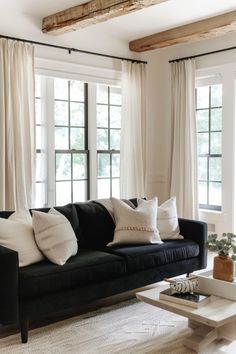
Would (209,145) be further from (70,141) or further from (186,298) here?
(186,298)

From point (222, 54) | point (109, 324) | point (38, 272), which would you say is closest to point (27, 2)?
point (222, 54)

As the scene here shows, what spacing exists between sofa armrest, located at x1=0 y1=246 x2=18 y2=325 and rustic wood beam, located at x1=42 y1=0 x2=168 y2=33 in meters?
2.52

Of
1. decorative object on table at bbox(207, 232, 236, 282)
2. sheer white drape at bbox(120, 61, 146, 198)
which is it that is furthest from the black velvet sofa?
sheer white drape at bbox(120, 61, 146, 198)

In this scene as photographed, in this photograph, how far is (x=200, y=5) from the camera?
4469 mm

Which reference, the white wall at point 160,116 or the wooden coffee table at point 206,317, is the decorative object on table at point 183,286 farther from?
the white wall at point 160,116

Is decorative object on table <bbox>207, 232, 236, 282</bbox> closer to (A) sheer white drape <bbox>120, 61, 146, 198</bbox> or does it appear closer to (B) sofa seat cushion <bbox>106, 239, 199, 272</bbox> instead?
(B) sofa seat cushion <bbox>106, 239, 199, 272</bbox>

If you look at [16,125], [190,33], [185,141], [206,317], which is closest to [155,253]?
[206,317]

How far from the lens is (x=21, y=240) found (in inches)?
123

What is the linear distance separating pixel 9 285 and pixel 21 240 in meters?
0.43

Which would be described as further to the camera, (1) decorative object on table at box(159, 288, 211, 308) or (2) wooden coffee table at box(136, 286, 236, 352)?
(1) decorative object on table at box(159, 288, 211, 308)

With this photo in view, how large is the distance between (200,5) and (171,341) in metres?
3.43

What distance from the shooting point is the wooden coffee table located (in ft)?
8.23

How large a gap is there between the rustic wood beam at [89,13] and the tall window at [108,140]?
1175mm

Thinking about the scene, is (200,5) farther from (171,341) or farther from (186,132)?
(171,341)
